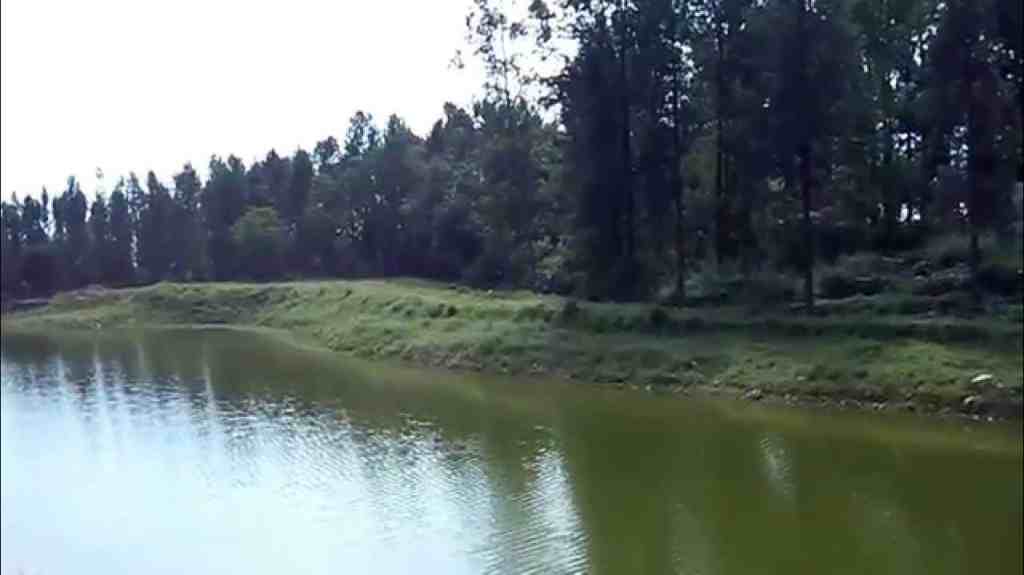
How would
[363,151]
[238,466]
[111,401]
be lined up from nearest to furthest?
[238,466]
[111,401]
[363,151]

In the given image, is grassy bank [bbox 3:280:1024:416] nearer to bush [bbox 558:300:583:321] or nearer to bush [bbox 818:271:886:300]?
bush [bbox 558:300:583:321]

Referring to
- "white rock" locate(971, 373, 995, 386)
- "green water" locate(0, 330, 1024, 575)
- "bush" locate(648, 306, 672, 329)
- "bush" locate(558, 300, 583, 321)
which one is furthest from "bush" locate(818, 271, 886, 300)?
"white rock" locate(971, 373, 995, 386)

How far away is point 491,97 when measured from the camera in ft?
73.4

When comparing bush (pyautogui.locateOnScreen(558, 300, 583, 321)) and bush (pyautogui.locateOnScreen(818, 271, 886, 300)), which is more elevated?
bush (pyautogui.locateOnScreen(818, 271, 886, 300))

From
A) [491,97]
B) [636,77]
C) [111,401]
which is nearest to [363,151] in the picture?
[491,97]

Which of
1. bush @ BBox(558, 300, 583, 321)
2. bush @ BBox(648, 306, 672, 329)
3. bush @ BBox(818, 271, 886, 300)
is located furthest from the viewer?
bush @ BBox(558, 300, 583, 321)

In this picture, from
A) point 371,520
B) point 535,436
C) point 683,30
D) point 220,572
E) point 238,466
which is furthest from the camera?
point 683,30

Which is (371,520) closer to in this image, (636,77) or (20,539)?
(20,539)

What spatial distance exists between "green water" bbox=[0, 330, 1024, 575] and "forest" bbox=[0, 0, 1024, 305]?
5.61 feet

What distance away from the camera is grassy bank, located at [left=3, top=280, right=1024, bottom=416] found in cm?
912

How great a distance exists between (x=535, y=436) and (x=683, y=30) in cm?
890

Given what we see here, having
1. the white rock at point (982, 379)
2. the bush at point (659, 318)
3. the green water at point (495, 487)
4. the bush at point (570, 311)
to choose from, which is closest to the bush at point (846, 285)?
the bush at point (659, 318)

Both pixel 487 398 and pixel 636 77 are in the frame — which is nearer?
pixel 487 398

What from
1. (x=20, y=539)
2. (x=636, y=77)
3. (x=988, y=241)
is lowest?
(x=20, y=539)
